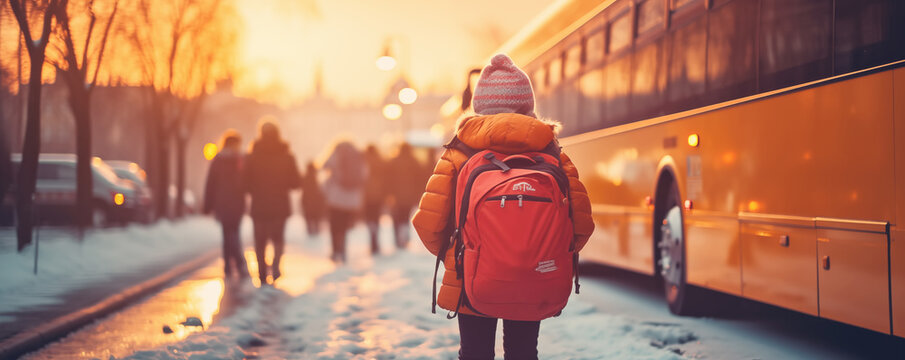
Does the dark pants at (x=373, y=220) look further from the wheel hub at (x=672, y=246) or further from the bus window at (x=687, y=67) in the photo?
the bus window at (x=687, y=67)

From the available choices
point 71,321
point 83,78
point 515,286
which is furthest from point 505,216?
point 83,78

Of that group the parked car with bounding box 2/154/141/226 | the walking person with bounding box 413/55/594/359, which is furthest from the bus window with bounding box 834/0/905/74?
the parked car with bounding box 2/154/141/226

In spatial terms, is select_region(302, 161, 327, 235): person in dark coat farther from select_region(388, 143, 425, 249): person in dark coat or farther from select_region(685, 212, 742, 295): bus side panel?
select_region(685, 212, 742, 295): bus side panel

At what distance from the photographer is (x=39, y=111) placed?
515 inches

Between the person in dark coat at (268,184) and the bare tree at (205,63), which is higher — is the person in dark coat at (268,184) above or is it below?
below

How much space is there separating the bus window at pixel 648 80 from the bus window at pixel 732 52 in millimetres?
1206

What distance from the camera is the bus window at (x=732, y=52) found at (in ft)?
24.3

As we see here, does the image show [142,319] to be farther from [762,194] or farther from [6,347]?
[762,194]

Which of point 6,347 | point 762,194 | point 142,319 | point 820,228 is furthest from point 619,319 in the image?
point 6,347

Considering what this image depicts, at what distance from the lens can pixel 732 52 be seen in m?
7.72

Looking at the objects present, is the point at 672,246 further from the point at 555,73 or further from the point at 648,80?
the point at 555,73

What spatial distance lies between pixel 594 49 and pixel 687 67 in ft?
9.42

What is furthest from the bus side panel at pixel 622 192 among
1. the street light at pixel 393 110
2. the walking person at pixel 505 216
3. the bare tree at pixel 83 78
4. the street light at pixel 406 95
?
the street light at pixel 393 110

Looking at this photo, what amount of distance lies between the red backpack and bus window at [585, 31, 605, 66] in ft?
24.1
